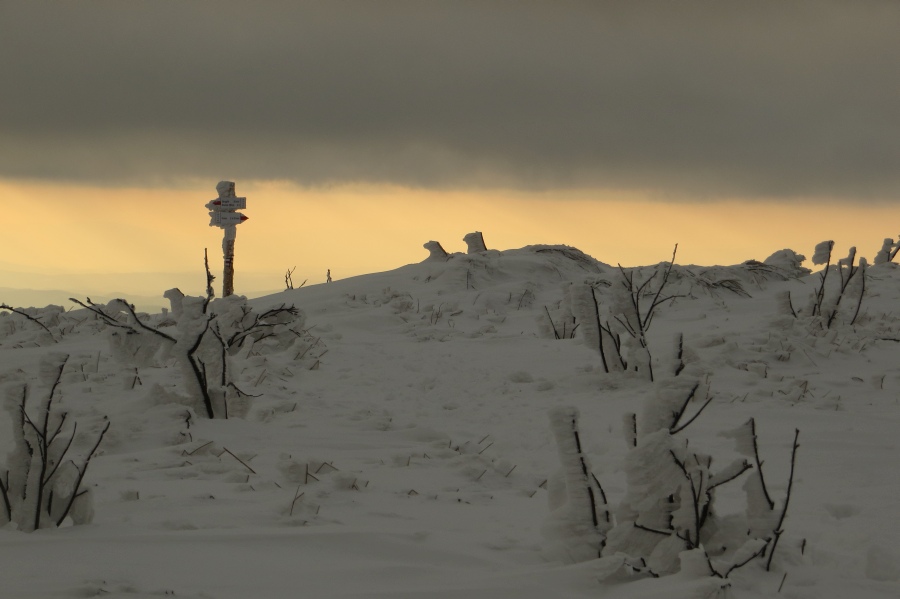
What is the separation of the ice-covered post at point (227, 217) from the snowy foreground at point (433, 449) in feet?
17.4

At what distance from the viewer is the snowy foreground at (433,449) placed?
2.63m

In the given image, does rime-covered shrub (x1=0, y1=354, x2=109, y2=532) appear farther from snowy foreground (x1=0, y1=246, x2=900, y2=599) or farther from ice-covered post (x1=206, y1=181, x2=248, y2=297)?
ice-covered post (x1=206, y1=181, x2=248, y2=297)

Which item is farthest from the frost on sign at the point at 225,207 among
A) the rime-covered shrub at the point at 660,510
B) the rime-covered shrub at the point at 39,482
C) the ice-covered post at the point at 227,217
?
the rime-covered shrub at the point at 660,510

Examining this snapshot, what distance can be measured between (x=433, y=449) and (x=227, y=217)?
10750 mm

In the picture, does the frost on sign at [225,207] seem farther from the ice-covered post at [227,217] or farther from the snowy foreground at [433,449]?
the snowy foreground at [433,449]

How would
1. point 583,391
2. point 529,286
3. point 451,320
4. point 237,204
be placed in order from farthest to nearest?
point 237,204 < point 529,286 < point 451,320 < point 583,391

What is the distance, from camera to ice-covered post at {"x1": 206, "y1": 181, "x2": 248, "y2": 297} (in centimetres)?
1452

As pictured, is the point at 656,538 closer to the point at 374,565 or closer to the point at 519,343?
the point at 374,565

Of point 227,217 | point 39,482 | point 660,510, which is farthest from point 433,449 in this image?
point 227,217

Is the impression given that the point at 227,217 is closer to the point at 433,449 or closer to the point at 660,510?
the point at 433,449

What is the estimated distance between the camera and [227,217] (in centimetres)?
1455

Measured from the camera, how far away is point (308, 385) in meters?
6.36

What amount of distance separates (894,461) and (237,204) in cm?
1207

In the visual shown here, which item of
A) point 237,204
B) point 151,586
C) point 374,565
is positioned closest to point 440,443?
point 374,565
